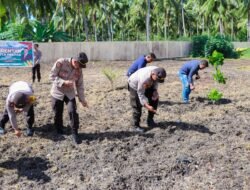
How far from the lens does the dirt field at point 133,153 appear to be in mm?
5195

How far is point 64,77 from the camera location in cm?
635

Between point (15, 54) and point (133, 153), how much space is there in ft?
50.2

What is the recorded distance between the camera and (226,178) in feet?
17.1

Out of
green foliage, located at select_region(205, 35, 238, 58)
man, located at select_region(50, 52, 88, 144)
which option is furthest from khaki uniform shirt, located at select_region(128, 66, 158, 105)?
green foliage, located at select_region(205, 35, 238, 58)

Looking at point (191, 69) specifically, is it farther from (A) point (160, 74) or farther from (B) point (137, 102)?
(A) point (160, 74)

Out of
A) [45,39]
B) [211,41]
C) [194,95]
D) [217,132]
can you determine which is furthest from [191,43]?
[217,132]

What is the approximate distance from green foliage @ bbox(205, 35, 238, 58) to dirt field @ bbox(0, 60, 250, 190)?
24.1 metres

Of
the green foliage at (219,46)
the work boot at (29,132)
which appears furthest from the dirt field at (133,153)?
the green foliage at (219,46)

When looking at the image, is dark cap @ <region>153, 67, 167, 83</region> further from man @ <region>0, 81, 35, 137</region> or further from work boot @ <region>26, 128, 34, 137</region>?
work boot @ <region>26, 128, 34, 137</region>

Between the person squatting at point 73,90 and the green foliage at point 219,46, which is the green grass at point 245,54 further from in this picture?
the person squatting at point 73,90

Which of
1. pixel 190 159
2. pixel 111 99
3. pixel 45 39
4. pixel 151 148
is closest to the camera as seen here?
pixel 190 159

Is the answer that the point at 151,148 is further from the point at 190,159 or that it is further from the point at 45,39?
Result: the point at 45,39

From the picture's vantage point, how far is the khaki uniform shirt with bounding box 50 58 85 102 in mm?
6277

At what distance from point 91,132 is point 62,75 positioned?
1223 millimetres
